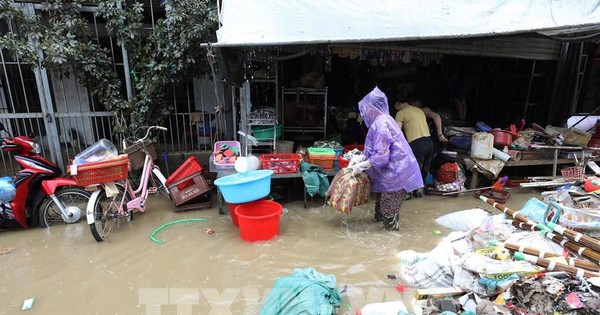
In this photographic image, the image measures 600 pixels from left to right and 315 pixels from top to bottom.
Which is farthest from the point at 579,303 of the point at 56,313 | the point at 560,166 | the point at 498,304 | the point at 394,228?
the point at 560,166

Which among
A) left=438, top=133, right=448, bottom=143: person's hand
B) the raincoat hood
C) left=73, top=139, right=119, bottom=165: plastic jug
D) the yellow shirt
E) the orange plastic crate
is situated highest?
the raincoat hood

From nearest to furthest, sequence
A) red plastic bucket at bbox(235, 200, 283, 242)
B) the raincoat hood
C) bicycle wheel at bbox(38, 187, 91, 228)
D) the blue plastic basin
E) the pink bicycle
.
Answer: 1. the blue plastic basin
2. red plastic bucket at bbox(235, 200, 283, 242)
3. the pink bicycle
4. the raincoat hood
5. bicycle wheel at bbox(38, 187, 91, 228)

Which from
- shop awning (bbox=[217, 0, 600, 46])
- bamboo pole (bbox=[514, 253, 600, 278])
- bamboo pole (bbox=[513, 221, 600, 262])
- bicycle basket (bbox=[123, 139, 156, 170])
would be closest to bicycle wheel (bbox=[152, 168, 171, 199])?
bicycle basket (bbox=[123, 139, 156, 170])

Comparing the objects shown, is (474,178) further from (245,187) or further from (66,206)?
(66,206)

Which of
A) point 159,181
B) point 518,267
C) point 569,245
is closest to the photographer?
point 518,267

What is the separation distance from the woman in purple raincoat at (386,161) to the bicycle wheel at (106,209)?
10.0 ft

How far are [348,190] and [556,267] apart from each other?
220 cm

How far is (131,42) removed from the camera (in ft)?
18.3

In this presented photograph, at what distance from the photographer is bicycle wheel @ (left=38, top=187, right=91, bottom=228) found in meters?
4.51

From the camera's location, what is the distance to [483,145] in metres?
5.79

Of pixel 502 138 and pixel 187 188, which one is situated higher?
pixel 502 138

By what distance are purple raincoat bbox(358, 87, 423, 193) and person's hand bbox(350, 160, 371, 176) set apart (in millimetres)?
68

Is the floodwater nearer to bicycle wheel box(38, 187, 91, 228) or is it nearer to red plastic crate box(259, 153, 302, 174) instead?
bicycle wheel box(38, 187, 91, 228)

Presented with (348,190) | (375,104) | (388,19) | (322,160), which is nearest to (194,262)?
(348,190)
